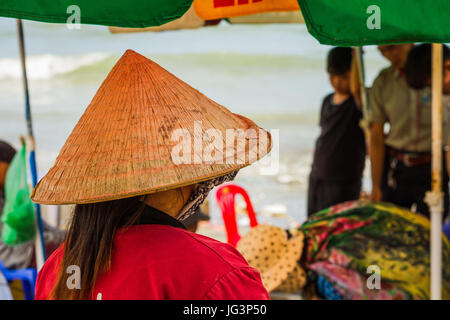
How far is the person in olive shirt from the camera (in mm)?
3014

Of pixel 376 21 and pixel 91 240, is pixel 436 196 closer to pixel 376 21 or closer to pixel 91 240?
pixel 376 21

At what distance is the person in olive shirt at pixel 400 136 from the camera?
301cm

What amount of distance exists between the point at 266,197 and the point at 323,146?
90.0 inches

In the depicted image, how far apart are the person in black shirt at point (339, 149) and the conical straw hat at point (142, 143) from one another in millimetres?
2412

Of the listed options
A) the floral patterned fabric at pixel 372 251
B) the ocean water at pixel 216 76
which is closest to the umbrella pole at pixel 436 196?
the floral patterned fabric at pixel 372 251

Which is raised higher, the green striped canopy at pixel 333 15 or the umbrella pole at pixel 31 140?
the green striped canopy at pixel 333 15

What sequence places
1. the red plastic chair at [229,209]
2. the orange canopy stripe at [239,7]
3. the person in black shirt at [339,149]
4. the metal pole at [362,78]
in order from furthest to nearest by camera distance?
the person in black shirt at [339,149], the metal pole at [362,78], the red plastic chair at [229,209], the orange canopy stripe at [239,7]

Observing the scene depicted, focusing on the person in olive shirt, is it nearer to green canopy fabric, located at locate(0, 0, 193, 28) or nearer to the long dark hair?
green canopy fabric, located at locate(0, 0, 193, 28)

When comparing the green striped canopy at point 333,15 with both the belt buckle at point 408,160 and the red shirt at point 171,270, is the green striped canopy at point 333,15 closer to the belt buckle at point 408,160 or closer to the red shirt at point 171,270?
the red shirt at point 171,270

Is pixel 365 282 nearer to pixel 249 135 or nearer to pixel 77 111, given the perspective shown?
pixel 249 135

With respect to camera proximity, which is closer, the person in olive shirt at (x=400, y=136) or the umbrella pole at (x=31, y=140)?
the umbrella pole at (x=31, y=140)

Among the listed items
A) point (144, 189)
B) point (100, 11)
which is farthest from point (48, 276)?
point (100, 11)

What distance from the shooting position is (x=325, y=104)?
3.67m

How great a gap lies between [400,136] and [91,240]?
A: 8.05 ft
